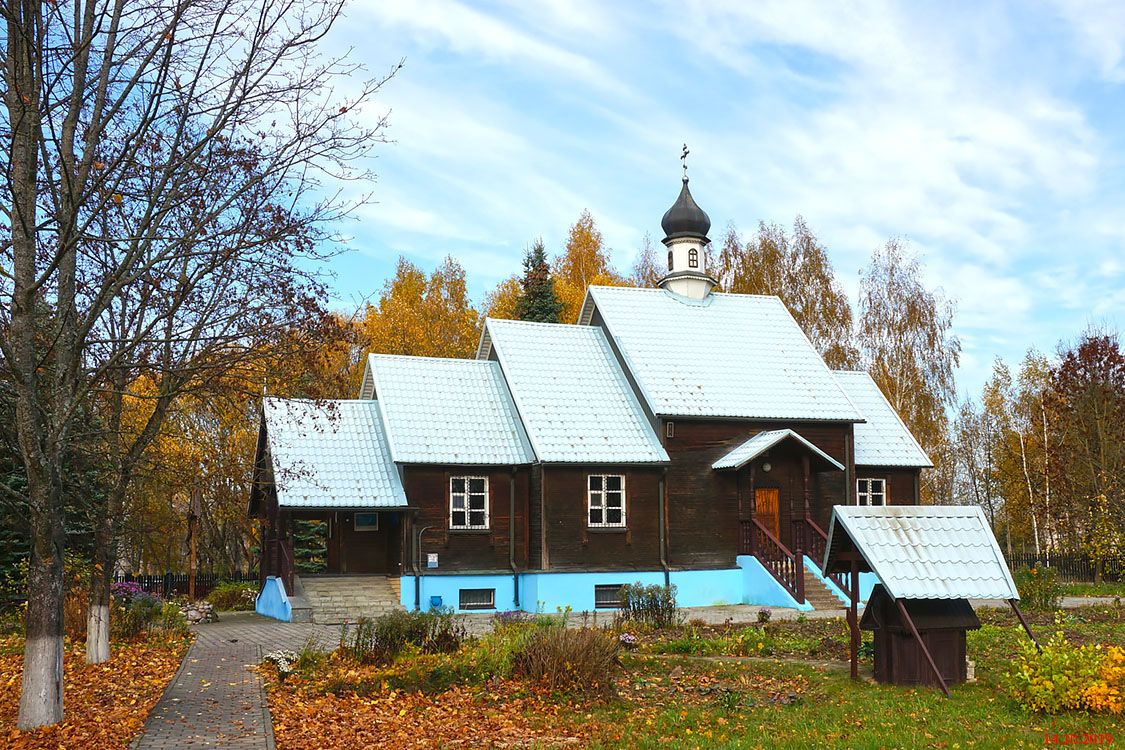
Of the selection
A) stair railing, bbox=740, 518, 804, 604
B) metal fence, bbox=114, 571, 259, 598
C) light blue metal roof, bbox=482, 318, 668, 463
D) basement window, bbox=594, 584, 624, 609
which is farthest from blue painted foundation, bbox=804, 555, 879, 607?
metal fence, bbox=114, 571, 259, 598

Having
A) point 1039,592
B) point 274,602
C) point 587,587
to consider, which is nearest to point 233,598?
point 274,602

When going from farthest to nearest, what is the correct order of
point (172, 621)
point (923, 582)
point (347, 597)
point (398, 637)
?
Result: point (347, 597) → point (172, 621) → point (398, 637) → point (923, 582)

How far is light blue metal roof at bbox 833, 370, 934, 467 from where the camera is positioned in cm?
2686

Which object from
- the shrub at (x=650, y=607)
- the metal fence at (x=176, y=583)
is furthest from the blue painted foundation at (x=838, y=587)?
the metal fence at (x=176, y=583)

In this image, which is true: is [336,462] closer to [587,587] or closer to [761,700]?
[587,587]

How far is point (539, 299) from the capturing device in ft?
127

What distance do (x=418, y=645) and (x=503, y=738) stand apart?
4260 mm

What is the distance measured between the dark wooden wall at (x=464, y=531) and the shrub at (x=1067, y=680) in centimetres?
1412

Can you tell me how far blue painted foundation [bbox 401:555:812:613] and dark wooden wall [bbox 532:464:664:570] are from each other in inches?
12.1

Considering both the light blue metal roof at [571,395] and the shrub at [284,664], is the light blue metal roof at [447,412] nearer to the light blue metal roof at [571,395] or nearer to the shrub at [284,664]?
the light blue metal roof at [571,395]

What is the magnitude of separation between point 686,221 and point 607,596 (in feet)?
37.0

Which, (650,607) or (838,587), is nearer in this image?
(650,607)

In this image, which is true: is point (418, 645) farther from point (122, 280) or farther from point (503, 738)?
point (122, 280)

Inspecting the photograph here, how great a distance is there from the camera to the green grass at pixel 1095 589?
25856 mm
